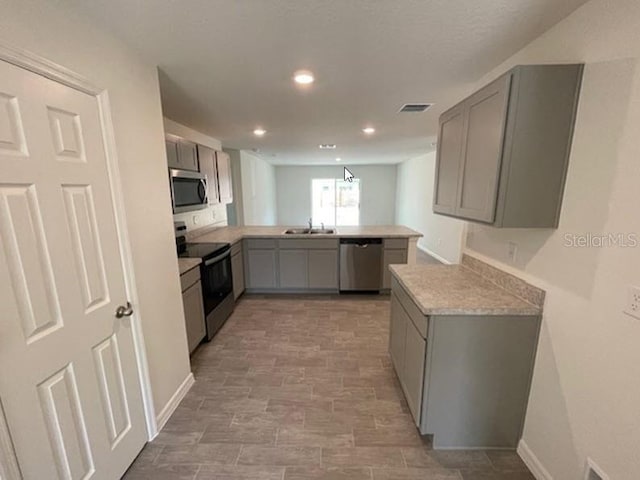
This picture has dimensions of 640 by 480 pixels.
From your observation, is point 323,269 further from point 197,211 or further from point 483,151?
point 483,151

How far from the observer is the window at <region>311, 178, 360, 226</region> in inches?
379

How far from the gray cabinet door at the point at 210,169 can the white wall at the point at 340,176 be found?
19.3 ft

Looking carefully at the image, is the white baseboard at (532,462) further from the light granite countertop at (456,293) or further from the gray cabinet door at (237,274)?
the gray cabinet door at (237,274)

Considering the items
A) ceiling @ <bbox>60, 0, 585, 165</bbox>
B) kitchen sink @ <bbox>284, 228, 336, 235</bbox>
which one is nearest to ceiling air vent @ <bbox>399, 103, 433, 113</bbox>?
ceiling @ <bbox>60, 0, 585, 165</bbox>

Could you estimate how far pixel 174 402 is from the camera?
2092 millimetres

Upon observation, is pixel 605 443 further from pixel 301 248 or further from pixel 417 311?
pixel 301 248

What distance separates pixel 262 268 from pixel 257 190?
341cm

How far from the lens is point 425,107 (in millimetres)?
2852

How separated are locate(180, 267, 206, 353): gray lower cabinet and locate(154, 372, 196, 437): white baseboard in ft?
1.23

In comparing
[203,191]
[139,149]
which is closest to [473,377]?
[139,149]

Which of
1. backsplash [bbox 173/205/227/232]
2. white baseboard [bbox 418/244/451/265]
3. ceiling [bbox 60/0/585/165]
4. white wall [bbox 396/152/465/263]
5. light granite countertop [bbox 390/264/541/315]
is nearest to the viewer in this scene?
ceiling [bbox 60/0/585/165]

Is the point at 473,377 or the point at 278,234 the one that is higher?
the point at 278,234

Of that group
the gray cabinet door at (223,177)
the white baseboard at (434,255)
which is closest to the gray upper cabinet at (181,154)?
the gray cabinet door at (223,177)

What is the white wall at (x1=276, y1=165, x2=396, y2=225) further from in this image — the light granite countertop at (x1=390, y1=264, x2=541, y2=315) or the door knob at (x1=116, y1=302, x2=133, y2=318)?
the door knob at (x1=116, y1=302, x2=133, y2=318)
